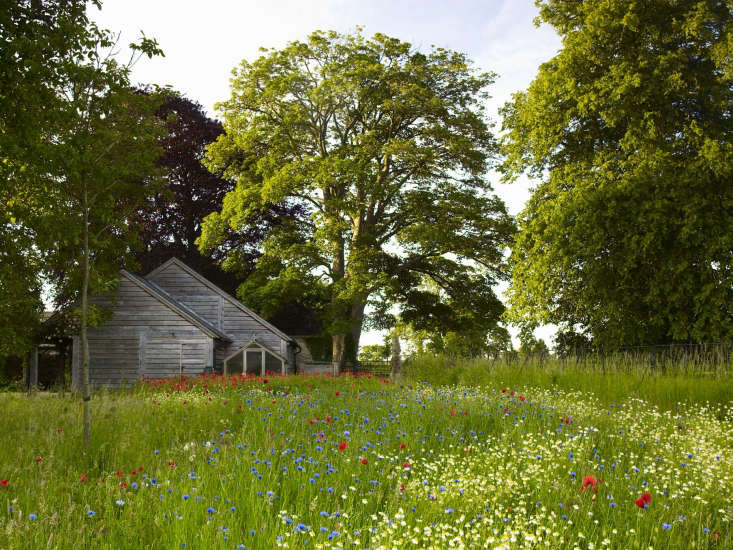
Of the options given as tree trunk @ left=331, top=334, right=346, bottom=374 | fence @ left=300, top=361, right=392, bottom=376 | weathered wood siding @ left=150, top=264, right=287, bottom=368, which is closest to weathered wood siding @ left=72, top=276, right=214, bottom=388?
weathered wood siding @ left=150, top=264, right=287, bottom=368

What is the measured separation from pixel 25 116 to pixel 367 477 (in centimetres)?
862

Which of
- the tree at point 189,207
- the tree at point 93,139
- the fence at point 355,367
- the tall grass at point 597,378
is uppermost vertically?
the tree at point 189,207

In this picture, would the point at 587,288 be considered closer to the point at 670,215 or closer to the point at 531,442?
the point at 670,215

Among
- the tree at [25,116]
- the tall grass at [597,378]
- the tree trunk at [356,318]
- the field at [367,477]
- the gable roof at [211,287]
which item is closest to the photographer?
the field at [367,477]

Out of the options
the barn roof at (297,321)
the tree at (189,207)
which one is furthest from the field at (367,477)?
the barn roof at (297,321)

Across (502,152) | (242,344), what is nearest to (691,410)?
(502,152)

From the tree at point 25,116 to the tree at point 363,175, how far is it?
11.8 meters

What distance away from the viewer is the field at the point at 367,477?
474 cm

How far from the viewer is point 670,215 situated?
65.2 ft

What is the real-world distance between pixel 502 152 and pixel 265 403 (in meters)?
18.0

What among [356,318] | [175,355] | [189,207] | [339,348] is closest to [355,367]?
[339,348]

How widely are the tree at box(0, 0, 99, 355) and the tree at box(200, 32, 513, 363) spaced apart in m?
11.8

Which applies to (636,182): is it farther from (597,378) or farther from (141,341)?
(141,341)

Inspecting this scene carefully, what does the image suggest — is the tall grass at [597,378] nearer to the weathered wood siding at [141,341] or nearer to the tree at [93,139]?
the tree at [93,139]
